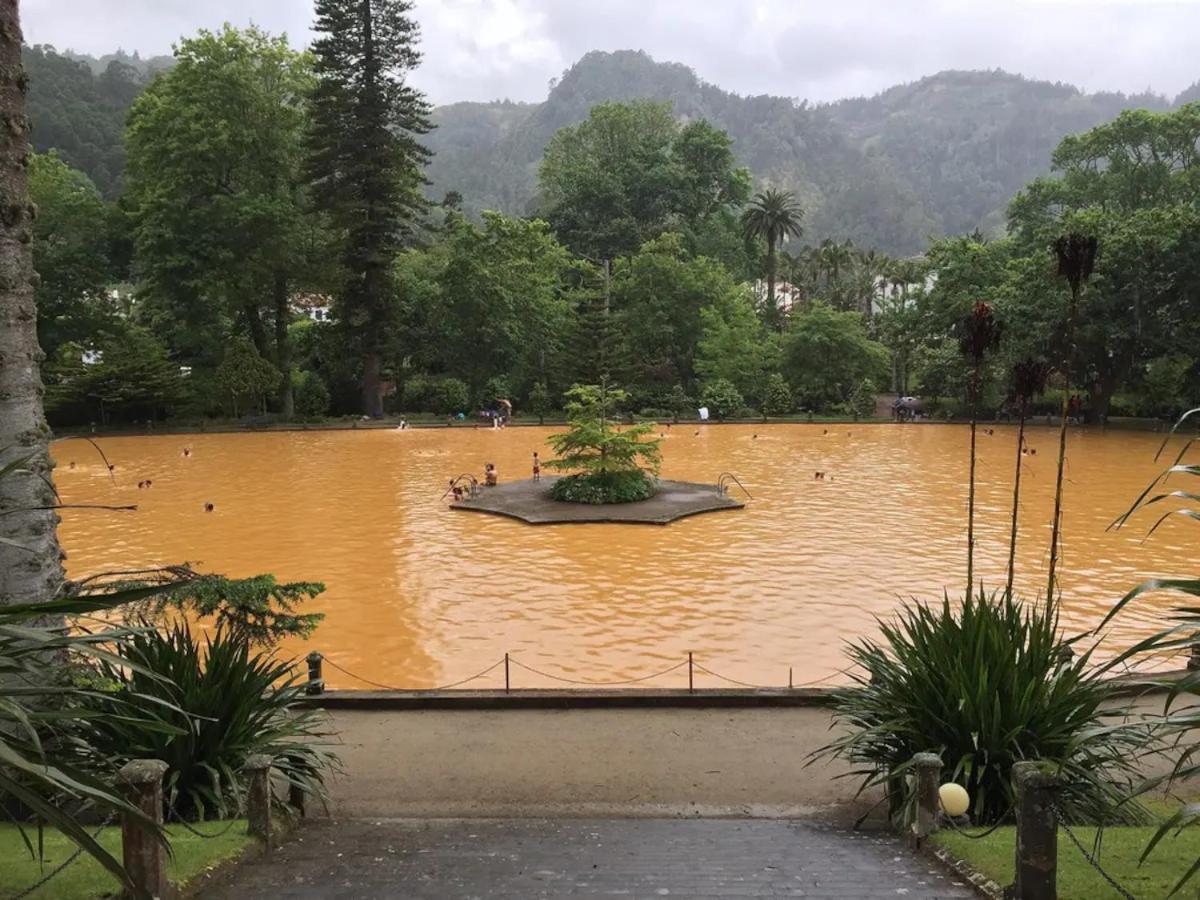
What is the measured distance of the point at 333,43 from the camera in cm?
3941

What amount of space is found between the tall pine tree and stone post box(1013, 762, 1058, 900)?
39.0m

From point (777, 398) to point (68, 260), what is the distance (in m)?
34.8

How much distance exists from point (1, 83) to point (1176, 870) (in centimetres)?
807

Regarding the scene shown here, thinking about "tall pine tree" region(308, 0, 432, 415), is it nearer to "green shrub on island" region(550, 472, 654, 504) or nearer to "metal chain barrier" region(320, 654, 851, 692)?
"green shrub on island" region(550, 472, 654, 504)

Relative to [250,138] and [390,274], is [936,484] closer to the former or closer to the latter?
[390,274]

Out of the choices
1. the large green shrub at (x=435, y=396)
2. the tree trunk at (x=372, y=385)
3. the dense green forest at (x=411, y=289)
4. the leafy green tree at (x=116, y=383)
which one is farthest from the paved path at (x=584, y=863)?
the large green shrub at (x=435, y=396)

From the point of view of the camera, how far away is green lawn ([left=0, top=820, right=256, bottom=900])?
388cm

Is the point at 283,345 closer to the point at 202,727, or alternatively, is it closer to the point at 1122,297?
the point at 1122,297

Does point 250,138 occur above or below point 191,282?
above

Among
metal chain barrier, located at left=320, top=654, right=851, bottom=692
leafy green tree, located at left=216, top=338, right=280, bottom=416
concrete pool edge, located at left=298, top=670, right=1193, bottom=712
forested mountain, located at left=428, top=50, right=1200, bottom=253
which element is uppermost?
forested mountain, located at left=428, top=50, right=1200, bottom=253

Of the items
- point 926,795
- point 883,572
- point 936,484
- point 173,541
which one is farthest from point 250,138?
point 926,795

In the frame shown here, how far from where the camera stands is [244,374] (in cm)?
3878

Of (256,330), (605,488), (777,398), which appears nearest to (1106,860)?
(605,488)

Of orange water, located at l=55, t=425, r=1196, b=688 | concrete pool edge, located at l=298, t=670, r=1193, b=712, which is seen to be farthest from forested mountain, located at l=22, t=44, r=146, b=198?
concrete pool edge, located at l=298, t=670, r=1193, b=712
